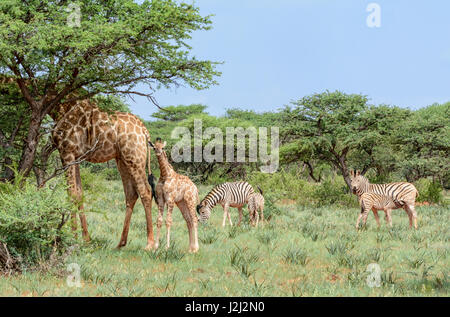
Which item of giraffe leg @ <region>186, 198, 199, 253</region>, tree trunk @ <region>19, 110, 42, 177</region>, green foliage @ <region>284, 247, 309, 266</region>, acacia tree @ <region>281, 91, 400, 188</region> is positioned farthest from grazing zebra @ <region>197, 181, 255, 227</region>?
acacia tree @ <region>281, 91, 400, 188</region>

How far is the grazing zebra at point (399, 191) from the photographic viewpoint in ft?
45.0

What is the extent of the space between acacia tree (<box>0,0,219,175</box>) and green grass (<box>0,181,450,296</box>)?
2548 millimetres

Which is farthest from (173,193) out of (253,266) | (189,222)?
(253,266)

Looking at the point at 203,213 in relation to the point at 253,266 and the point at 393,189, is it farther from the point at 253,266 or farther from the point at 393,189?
the point at 393,189

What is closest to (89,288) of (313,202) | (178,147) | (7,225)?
(7,225)

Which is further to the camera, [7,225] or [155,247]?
[155,247]

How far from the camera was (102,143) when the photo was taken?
9008 millimetres

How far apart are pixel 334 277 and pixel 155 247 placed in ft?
11.3

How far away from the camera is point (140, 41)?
8.84 metres

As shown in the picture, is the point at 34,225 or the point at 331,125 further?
the point at 331,125

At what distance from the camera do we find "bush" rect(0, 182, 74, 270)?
6648 mm

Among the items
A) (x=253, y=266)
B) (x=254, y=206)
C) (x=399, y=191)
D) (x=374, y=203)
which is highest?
(x=399, y=191)

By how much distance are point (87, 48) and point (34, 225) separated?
11.3 feet
